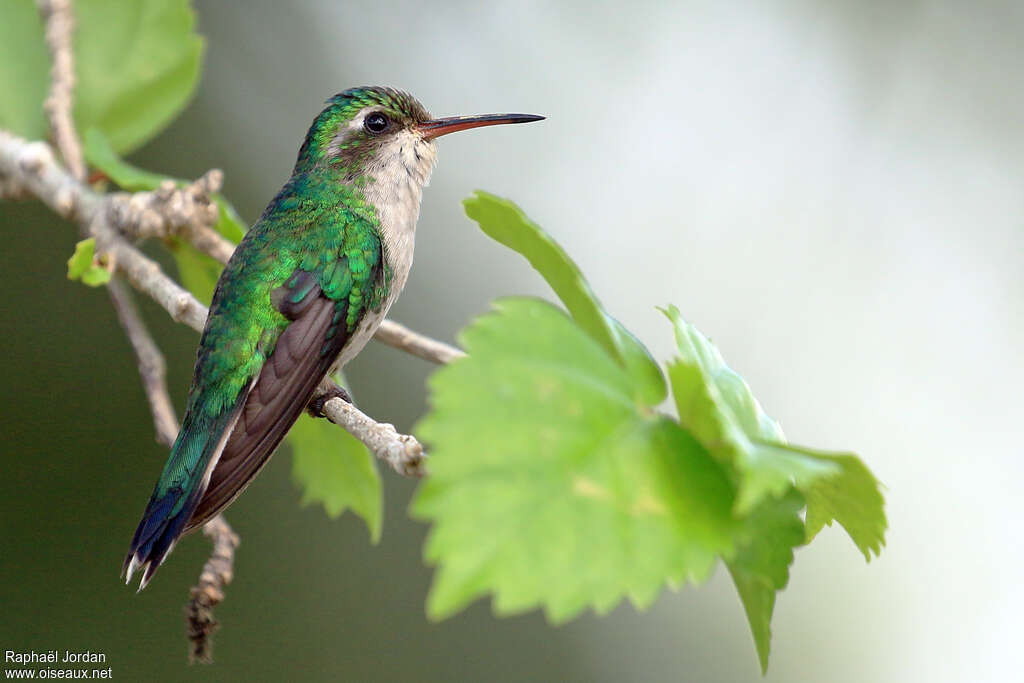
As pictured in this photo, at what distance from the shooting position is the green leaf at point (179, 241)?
261 cm

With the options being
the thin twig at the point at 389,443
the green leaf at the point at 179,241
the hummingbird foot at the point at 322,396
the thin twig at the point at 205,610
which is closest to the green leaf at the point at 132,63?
the green leaf at the point at 179,241

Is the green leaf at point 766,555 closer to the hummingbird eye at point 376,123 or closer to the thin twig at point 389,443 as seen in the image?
the thin twig at point 389,443

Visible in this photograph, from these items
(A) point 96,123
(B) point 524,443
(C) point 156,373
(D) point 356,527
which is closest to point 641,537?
(B) point 524,443

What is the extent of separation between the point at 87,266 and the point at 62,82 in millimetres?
866

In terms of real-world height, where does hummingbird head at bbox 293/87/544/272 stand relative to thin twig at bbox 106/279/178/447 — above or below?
above

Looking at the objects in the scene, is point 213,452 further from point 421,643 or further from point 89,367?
point 421,643

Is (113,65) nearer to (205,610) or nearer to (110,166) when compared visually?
(110,166)

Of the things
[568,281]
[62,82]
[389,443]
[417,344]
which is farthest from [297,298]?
[568,281]

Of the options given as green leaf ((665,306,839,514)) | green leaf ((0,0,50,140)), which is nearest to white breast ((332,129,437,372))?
green leaf ((0,0,50,140))

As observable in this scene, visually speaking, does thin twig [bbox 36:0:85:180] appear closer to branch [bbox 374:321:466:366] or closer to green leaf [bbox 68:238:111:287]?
green leaf [bbox 68:238:111:287]

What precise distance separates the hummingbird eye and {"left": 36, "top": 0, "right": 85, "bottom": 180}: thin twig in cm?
84

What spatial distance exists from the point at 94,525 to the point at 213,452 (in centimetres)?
296

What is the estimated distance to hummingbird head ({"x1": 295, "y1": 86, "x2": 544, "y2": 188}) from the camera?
9.68ft

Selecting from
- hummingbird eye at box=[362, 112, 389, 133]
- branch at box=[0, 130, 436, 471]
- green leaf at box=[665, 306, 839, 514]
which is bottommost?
branch at box=[0, 130, 436, 471]
